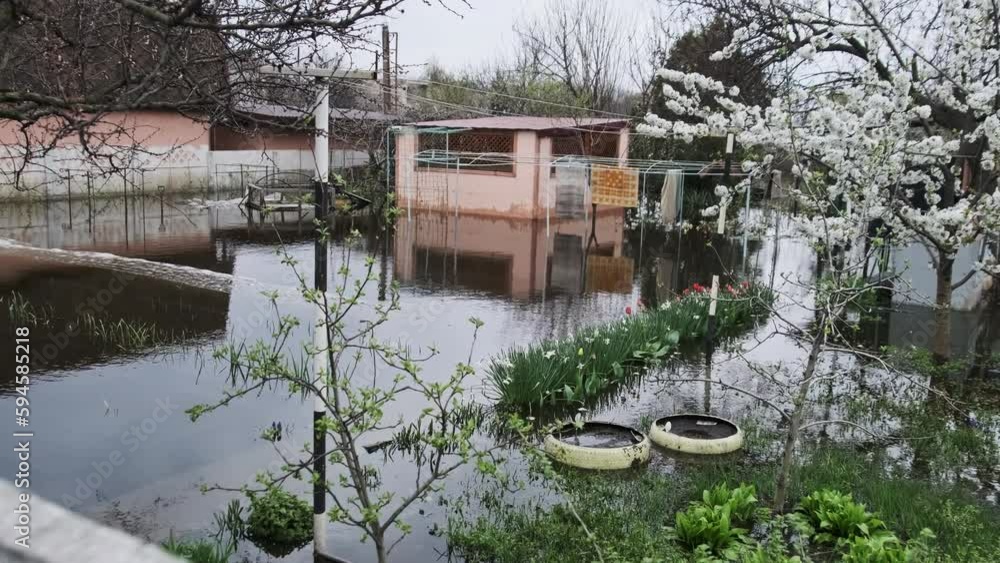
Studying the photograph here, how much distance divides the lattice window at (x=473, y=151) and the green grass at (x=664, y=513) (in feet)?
54.7

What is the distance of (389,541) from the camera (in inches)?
232

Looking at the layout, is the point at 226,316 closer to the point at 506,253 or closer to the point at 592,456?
the point at 592,456

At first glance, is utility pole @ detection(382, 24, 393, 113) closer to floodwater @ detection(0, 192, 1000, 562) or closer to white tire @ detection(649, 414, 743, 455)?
floodwater @ detection(0, 192, 1000, 562)

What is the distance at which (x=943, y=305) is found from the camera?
922 cm

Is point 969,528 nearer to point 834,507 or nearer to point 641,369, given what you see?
point 834,507

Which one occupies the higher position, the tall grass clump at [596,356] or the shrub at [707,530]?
the tall grass clump at [596,356]

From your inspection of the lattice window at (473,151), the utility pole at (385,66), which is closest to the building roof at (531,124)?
the lattice window at (473,151)

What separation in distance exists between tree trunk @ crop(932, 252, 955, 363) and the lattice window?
14319 millimetres

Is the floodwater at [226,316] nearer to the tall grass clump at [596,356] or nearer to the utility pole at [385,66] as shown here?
the tall grass clump at [596,356]

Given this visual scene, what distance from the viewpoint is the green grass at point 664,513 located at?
17.5 ft

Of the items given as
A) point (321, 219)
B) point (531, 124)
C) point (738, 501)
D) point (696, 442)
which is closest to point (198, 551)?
point (321, 219)

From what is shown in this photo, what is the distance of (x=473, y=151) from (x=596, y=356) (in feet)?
54.7

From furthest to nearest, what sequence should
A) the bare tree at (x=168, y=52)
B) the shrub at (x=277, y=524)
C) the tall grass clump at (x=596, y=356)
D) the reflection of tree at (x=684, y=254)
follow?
the reflection of tree at (x=684, y=254), the tall grass clump at (x=596, y=356), the shrub at (x=277, y=524), the bare tree at (x=168, y=52)

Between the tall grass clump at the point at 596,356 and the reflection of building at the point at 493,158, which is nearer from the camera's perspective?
the tall grass clump at the point at 596,356
